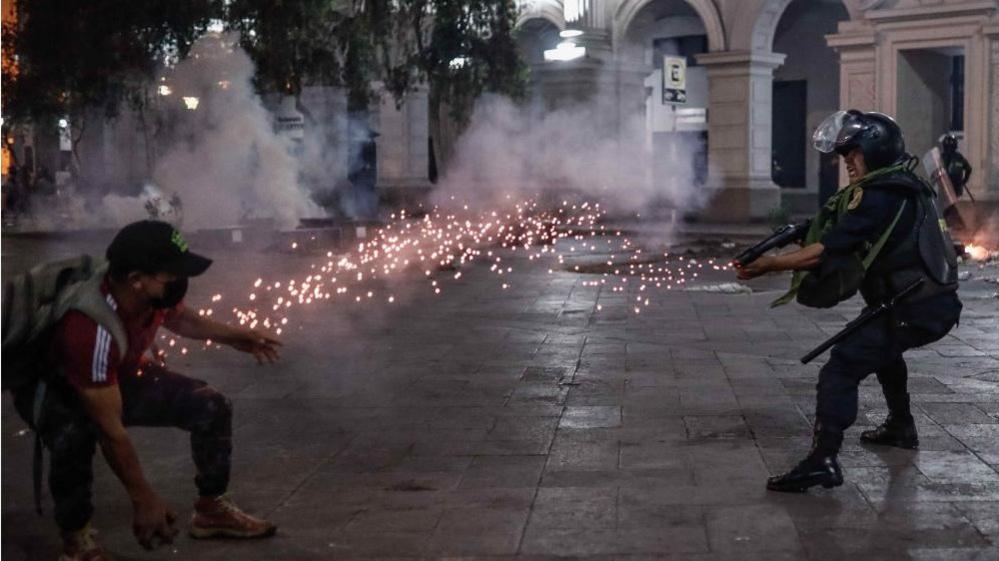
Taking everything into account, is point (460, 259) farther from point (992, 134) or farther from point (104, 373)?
point (104, 373)

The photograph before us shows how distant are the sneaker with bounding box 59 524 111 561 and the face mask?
2.77 ft

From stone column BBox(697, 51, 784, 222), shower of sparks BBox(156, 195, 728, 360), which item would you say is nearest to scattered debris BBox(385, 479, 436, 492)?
shower of sparks BBox(156, 195, 728, 360)

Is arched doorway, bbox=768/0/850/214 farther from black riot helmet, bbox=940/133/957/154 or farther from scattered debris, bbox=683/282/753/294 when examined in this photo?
scattered debris, bbox=683/282/753/294

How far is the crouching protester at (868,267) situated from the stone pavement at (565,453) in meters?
0.30

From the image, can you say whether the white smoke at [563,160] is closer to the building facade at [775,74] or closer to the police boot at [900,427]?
the building facade at [775,74]

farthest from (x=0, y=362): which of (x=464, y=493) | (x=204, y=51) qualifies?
(x=204, y=51)

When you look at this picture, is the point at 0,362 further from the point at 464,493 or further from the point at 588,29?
the point at 588,29

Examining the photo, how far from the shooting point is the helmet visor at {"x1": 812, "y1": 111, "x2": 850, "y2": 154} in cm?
A: 617

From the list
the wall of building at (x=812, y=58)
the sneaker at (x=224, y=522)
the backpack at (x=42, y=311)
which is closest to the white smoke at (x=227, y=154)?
the wall of building at (x=812, y=58)

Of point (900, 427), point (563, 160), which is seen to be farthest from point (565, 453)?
point (563, 160)

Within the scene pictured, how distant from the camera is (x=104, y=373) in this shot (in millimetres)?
4582

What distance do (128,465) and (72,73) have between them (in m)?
14.0

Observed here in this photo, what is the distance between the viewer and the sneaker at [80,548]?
192 inches

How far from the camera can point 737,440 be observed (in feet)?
22.8
